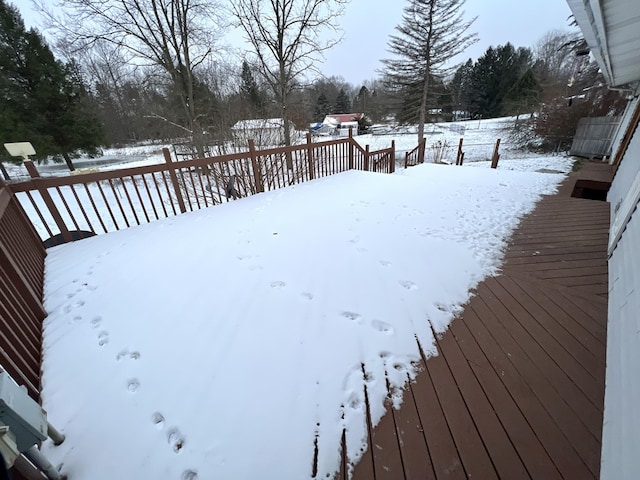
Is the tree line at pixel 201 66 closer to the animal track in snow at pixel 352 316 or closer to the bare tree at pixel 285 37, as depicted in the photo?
the bare tree at pixel 285 37

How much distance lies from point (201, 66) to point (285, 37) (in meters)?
3.69

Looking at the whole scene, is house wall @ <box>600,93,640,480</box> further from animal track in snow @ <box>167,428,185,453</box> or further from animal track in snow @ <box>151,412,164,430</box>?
animal track in snow @ <box>151,412,164,430</box>

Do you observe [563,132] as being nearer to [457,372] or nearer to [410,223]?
[410,223]

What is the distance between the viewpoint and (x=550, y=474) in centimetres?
111

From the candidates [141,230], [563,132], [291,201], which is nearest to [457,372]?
[291,201]

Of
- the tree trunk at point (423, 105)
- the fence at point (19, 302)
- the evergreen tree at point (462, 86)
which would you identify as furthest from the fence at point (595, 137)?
the evergreen tree at point (462, 86)

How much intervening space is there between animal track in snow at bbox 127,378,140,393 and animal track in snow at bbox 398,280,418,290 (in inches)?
78.8

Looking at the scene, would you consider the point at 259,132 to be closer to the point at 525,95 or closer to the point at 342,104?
the point at 525,95

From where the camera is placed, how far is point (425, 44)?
51.4 ft

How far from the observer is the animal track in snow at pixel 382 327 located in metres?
1.84

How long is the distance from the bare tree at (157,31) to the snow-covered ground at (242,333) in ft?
26.1

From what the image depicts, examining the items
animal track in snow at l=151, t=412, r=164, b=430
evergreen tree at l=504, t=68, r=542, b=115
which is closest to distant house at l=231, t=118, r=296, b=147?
animal track in snow at l=151, t=412, r=164, b=430

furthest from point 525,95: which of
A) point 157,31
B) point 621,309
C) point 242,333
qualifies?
point 242,333

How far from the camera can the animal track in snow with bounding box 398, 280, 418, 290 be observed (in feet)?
7.50
